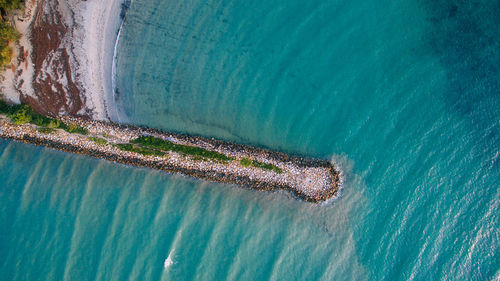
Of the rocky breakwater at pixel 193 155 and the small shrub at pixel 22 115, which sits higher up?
the rocky breakwater at pixel 193 155

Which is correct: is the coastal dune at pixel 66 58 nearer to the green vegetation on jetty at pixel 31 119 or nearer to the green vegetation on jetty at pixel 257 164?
the green vegetation on jetty at pixel 31 119

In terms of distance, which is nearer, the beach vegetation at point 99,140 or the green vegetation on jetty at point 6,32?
the green vegetation on jetty at point 6,32

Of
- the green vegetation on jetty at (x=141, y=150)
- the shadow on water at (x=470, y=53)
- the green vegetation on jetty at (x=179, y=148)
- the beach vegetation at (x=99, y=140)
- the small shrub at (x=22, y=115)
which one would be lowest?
the small shrub at (x=22, y=115)

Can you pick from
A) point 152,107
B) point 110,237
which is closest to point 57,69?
point 152,107

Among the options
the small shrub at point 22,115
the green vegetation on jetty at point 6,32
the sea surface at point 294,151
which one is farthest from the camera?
the sea surface at point 294,151

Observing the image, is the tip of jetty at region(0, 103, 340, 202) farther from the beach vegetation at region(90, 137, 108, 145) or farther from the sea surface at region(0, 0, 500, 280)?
the sea surface at region(0, 0, 500, 280)

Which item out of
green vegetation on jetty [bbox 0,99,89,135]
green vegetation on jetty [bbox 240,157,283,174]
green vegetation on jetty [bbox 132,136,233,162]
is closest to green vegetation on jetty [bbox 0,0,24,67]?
green vegetation on jetty [bbox 0,99,89,135]

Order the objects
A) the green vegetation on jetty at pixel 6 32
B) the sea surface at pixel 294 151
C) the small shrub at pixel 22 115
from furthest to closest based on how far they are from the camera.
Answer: the sea surface at pixel 294 151 < the small shrub at pixel 22 115 < the green vegetation on jetty at pixel 6 32

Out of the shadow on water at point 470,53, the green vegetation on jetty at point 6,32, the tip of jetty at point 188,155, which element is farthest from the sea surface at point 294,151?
the green vegetation on jetty at point 6,32
